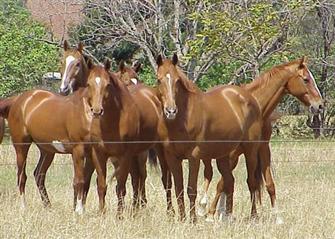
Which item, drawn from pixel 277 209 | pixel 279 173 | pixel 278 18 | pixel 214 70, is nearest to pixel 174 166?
pixel 277 209

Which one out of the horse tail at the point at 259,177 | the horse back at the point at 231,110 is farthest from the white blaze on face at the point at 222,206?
the horse back at the point at 231,110

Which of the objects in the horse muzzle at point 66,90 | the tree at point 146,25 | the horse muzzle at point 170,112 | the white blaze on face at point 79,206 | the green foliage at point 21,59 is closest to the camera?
the horse muzzle at point 170,112

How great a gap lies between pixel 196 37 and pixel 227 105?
9.31 metres

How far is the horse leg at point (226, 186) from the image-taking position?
9.05 m

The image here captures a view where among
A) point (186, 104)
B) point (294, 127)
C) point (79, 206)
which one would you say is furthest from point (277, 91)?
point (294, 127)

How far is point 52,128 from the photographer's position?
10.0 meters

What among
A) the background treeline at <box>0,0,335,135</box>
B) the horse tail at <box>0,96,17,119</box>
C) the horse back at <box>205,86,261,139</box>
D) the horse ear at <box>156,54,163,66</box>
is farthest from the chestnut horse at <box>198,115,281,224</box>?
the horse tail at <box>0,96,17,119</box>

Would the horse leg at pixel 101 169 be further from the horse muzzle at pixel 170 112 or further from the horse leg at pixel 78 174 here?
the horse muzzle at pixel 170 112

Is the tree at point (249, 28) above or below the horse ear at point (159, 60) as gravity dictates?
above

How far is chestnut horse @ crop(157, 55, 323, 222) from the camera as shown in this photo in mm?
8148

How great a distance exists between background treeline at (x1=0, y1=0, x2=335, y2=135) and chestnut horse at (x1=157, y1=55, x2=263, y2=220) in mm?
3039

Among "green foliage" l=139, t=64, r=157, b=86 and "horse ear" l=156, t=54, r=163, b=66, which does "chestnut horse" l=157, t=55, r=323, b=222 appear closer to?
"horse ear" l=156, t=54, r=163, b=66

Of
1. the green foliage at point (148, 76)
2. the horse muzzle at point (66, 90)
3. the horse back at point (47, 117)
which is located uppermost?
the horse muzzle at point (66, 90)

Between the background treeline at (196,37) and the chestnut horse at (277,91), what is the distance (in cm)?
248
